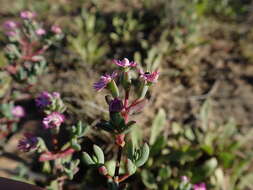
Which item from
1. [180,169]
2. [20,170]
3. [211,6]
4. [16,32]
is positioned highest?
[211,6]

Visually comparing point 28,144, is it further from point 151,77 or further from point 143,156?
point 151,77

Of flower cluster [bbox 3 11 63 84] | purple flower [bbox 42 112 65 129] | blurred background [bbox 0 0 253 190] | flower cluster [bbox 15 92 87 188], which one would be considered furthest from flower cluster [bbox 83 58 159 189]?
flower cluster [bbox 3 11 63 84]

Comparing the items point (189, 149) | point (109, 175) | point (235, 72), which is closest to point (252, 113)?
point (235, 72)

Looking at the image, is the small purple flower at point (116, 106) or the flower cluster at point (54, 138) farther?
the flower cluster at point (54, 138)

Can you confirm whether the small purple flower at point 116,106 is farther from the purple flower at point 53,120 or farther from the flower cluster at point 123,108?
the purple flower at point 53,120

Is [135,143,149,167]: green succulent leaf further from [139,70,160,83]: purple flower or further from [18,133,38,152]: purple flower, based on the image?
[18,133,38,152]: purple flower

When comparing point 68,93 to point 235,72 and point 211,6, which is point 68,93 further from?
point 211,6

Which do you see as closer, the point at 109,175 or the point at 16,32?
the point at 109,175

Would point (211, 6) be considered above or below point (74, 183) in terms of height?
above

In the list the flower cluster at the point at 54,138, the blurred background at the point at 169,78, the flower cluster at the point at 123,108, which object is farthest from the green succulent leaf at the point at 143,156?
the blurred background at the point at 169,78
